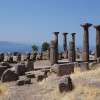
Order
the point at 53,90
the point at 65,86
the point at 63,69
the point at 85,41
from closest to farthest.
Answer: the point at 65,86 < the point at 53,90 < the point at 63,69 < the point at 85,41

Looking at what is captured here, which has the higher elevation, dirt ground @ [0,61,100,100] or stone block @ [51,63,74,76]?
stone block @ [51,63,74,76]

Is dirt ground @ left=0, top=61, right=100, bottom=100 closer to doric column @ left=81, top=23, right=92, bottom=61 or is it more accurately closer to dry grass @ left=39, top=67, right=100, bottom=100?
dry grass @ left=39, top=67, right=100, bottom=100

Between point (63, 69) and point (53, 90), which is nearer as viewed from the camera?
point (53, 90)

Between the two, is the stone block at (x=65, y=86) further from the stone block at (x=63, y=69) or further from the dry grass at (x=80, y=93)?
the stone block at (x=63, y=69)

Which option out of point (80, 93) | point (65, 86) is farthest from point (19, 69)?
point (80, 93)

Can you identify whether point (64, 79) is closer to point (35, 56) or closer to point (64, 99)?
point (64, 99)

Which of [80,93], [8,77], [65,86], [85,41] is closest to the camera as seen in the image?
[80,93]

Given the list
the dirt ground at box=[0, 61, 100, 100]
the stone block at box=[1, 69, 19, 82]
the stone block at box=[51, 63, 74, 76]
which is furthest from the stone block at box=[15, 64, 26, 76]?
the dirt ground at box=[0, 61, 100, 100]

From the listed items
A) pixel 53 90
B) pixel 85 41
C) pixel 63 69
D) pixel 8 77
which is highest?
pixel 85 41

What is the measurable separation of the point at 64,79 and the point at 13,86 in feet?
17.1

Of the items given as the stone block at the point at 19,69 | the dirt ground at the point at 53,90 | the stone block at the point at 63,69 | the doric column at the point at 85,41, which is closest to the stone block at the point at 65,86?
the dirt ground at the point at 53,90

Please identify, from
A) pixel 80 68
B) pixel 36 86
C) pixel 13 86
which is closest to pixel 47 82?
pixel 36 86

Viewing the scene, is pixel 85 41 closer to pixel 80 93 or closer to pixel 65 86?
pixel 65 86

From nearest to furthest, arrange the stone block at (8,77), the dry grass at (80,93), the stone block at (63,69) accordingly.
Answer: the dry grass at (80,93), the stone block at (8,77), the stone block at (63,69)
